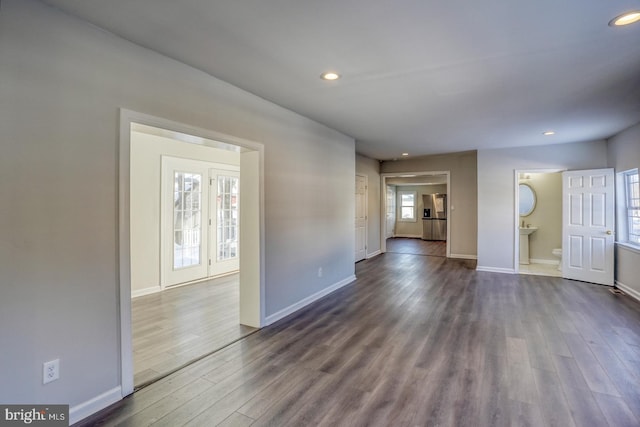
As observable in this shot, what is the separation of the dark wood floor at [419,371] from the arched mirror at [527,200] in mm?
3312

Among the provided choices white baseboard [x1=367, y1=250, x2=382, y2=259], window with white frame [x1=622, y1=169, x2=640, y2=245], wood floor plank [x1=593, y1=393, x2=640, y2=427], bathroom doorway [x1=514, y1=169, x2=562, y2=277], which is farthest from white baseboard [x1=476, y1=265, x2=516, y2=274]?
wood floor plank [x1=593, y1=393, x2=640, y2=427]

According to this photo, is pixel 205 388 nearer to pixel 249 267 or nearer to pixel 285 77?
pixel 249 267

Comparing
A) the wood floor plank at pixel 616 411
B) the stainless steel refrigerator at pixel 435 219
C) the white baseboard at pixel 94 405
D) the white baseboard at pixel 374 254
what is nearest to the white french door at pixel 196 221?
→ the white baseboard at pixel 94 405

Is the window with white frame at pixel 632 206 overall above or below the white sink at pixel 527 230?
above

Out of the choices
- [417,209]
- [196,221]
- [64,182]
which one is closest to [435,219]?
[417,209]

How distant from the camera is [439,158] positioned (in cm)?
830

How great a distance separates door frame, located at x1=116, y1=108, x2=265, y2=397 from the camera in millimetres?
2240

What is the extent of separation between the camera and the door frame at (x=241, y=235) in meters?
2.24

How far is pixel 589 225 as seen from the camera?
5562 millimetres

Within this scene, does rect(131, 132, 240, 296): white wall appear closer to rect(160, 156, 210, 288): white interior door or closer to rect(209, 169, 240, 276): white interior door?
rect(160, 156, 210, 288): white interior door

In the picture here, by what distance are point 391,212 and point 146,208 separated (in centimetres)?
1028

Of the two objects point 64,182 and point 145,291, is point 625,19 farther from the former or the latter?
point 145,291

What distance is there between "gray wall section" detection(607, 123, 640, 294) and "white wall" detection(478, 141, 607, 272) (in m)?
0.59

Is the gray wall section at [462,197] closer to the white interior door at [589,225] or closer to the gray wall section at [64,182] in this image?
the white interior door at [589,225]
